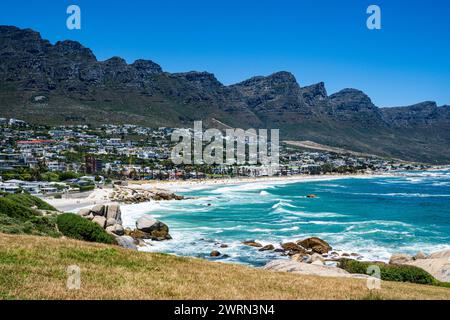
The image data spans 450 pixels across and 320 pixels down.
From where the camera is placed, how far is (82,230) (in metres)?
34.1

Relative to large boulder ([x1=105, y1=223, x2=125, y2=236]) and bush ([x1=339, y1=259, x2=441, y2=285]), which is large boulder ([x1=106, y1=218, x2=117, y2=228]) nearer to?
large boulder ([x1=105, y1=223, x2=125, y2=236])

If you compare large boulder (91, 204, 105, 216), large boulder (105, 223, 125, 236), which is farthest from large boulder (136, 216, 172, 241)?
large boulder (91, 204, 105, 216)

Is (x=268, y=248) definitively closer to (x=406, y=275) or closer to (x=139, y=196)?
(x=406, y=275)

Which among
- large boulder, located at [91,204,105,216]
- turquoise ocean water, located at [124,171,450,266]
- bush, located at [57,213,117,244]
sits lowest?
turquoise ocean water, located at [124,171,450,266]

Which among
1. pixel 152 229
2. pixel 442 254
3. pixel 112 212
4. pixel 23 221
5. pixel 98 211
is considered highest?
pixel 23 221

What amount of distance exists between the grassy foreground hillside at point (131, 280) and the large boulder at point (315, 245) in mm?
29195

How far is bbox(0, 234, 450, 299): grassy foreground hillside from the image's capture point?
11859 millimetres

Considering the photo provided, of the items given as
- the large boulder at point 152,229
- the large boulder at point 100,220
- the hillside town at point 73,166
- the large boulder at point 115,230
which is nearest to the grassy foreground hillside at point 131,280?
the large boulder at point 115,230

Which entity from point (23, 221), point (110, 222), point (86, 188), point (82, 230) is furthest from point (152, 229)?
point (86, 188)

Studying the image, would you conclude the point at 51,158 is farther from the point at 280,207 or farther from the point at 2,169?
the point at 280,207

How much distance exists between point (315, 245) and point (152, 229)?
64.4 feet

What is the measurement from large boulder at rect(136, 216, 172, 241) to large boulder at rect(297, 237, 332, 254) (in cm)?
1580
